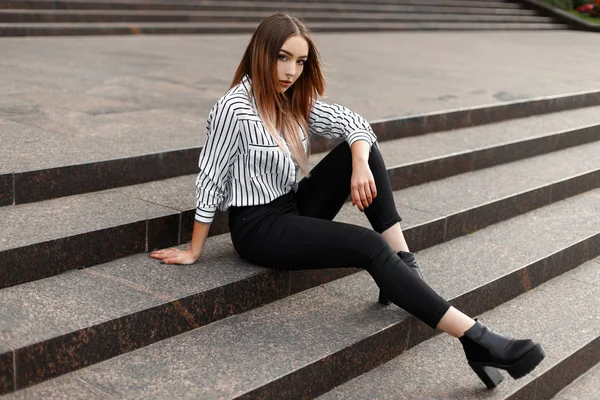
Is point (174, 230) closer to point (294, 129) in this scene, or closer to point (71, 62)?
point (294, 129)

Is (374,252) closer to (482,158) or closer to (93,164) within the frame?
(93,164)

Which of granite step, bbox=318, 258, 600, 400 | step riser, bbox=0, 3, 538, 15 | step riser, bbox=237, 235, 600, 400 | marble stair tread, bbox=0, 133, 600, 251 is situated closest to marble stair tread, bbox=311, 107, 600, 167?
marble stair tread, bbox=0, 133, 600, 251

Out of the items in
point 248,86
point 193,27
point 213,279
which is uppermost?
point 248,86

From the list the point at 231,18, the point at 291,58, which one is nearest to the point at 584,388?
the point at 291,58

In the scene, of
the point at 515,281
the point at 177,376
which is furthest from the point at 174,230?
the point at 515,281

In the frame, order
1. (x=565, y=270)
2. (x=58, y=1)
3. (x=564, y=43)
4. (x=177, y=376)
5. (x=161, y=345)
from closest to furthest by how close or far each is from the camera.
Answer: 1. (x=177, y=376)
2. (x=161, y=345)
3. (x=565, y=270)
4. (x=58, y=1)
5. (x=564, y=43)

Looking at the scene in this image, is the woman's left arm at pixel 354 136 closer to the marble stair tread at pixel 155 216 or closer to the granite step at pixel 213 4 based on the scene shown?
the marble stair tread at pixel 155 216

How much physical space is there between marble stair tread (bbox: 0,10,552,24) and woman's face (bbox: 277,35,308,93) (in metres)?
4.79

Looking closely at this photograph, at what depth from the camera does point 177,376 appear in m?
2.84

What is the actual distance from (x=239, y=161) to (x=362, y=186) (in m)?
0.53

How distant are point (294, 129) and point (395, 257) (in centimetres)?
75

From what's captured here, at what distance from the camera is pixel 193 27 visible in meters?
11.2

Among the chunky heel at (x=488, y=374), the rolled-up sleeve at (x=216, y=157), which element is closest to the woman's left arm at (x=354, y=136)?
the rolled-up sleeve at (x=216, y=157)

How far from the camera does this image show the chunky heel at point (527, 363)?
3.08 m
